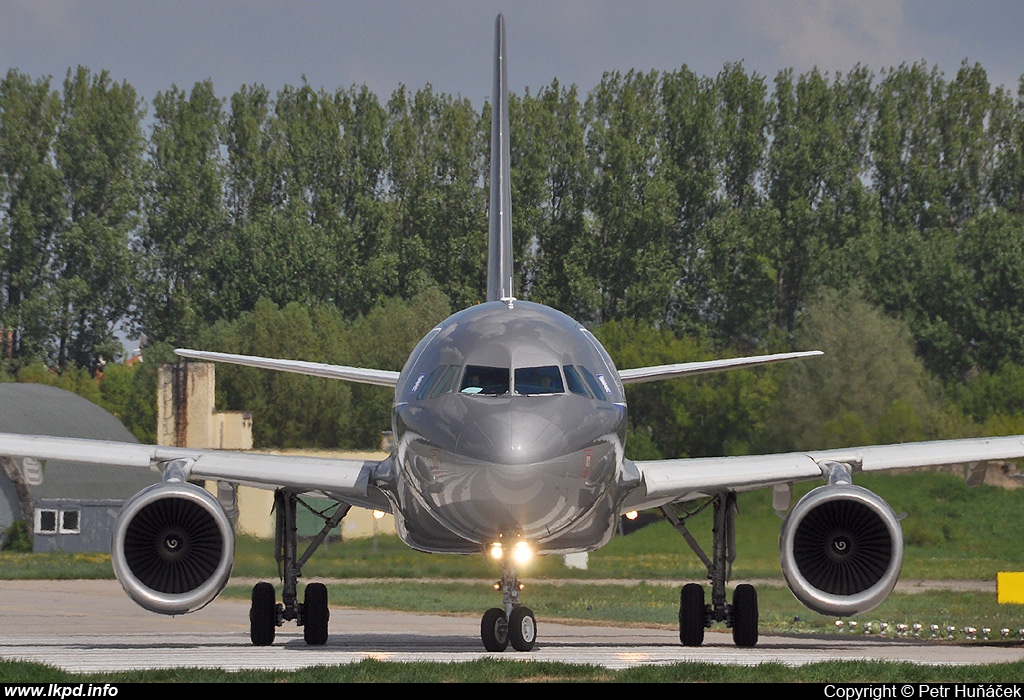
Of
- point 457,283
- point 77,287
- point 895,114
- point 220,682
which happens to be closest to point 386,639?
point 220,682

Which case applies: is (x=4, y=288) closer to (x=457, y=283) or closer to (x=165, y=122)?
(x=165, y=122)

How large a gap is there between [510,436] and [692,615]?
655 cm

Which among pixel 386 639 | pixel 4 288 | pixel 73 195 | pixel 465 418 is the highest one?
pixel 73 195

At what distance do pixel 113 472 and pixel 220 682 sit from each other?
37.8 metres

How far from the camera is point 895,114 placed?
73.2m

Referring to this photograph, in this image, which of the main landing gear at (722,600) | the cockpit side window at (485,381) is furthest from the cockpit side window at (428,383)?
the main landing gear at (722,600)

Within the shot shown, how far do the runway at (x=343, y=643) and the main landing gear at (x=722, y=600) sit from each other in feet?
1.14

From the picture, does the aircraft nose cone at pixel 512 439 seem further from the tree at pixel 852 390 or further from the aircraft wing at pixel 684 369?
the tree at pixel 852 390

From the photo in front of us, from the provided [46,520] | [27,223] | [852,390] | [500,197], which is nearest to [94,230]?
[27,223]

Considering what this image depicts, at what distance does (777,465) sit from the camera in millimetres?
17938

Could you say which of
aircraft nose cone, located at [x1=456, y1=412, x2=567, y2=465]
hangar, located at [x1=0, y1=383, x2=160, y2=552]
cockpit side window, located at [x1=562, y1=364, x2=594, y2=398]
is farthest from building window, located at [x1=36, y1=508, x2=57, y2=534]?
aircraft nose cone, located at [x1=456, y1=412, x2=567, y2=465]

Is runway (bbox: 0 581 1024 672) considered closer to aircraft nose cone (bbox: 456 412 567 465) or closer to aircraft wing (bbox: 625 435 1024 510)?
aircraft wing (bbox: 625 435 1024 510)

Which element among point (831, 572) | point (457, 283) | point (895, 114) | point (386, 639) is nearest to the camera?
point (831, 572)

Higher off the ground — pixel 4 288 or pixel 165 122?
pixel 165 122
